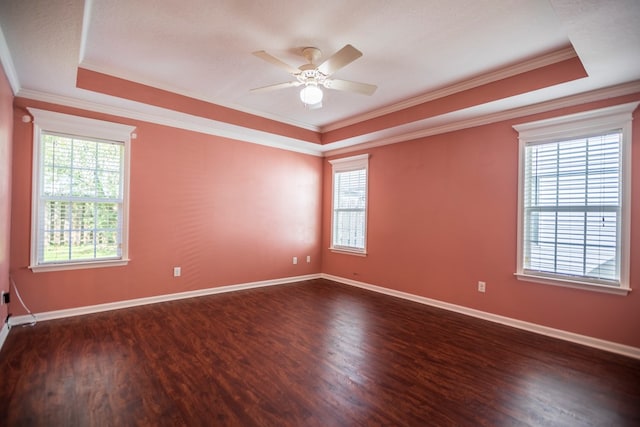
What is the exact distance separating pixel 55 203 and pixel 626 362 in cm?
589

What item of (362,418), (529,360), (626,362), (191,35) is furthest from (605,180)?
(191,35)

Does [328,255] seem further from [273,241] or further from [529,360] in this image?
[529,360]

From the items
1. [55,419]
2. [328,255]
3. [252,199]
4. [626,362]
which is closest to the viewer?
[55,419]

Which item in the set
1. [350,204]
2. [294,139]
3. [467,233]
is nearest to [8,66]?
[294,139]

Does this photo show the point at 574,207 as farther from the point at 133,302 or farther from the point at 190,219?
the point at 133,302

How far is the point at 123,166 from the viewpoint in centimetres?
378

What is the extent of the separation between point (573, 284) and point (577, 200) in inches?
33.7

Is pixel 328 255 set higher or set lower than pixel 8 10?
lower

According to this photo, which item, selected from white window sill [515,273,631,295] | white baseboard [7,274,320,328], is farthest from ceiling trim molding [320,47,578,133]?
white baseboard [7,274,320,328]

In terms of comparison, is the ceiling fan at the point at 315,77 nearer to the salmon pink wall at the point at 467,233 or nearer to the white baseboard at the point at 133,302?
the salmon pink wall at the point at 467,233

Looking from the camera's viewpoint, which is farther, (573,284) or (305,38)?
(573,284)

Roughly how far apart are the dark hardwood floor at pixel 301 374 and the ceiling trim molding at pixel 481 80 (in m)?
2.71

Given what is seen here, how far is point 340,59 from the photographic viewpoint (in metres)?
2.40

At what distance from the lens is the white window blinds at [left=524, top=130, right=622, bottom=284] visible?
287cm
